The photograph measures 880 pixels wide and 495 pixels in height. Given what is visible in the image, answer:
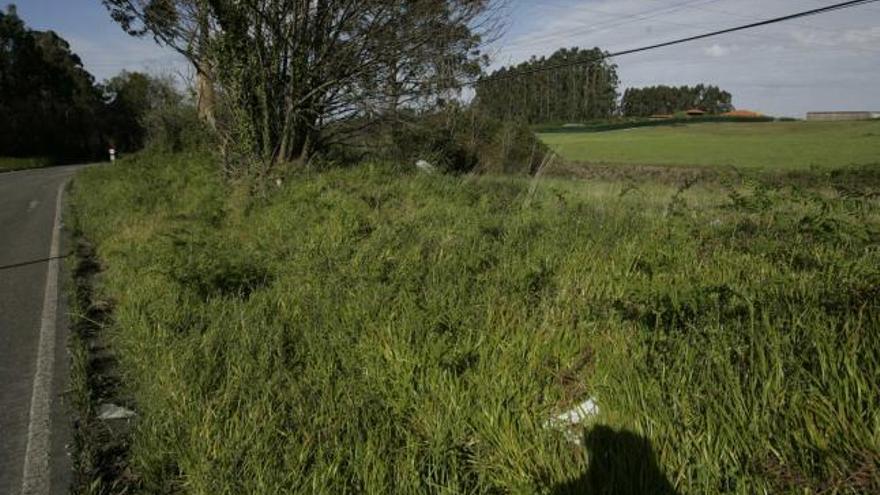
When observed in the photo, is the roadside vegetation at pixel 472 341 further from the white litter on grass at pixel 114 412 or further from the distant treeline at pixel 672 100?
the distant treeline at pixel 672 100

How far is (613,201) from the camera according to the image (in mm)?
9781

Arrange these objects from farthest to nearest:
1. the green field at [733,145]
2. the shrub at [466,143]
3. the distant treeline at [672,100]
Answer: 1. the distant treeline at [672,100]
2. the green field at [733,145]
3. the shrub at [466,143]

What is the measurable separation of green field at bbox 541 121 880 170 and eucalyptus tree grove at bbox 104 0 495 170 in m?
13.0

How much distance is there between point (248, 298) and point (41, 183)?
23.1 metres

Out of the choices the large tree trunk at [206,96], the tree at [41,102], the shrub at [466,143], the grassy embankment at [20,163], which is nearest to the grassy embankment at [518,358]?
the shrub at [466,143]

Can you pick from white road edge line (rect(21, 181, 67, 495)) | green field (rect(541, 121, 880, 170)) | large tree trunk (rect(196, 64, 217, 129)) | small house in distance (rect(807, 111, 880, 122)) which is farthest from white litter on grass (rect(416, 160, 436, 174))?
small house in distance (rect(807, 111, 880, 122))

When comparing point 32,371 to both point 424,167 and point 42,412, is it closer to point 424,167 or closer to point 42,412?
point 42,412

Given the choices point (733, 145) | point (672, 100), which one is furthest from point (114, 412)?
point (672, 100)

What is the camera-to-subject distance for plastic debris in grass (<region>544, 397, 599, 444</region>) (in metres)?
3.10

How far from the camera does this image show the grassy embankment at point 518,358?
2809 mm

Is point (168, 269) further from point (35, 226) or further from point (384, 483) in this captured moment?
A: point (35, 226)

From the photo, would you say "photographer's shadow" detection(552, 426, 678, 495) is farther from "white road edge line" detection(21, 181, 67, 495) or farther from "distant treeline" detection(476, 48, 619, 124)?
"distant treeline" detection(476, 48, 619, 124)

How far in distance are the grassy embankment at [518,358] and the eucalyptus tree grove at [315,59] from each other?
6.98 meters

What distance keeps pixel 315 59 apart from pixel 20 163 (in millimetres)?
40893
